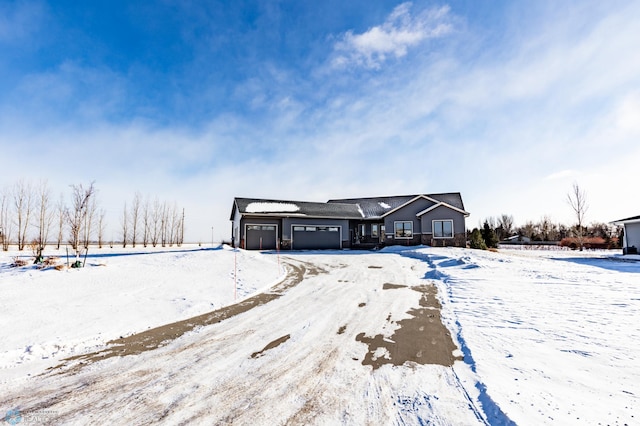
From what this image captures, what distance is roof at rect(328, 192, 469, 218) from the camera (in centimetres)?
3020

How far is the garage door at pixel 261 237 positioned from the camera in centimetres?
2586

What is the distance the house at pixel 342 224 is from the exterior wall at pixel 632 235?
10751 millimetres

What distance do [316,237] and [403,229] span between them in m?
8.43

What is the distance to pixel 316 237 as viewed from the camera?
27.8 metres

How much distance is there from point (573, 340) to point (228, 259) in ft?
44.3

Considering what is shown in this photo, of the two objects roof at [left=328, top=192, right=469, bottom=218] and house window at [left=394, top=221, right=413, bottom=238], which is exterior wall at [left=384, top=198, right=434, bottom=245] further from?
roof at [left=328, top=192, right=469, bottom=218]

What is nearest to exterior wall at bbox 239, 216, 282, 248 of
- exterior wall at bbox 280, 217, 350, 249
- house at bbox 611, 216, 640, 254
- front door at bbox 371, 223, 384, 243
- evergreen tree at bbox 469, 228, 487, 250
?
exterior wall at bbox 280, 217, 350, 249

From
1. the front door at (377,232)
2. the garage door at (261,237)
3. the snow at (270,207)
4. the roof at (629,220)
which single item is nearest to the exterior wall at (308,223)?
the garage door at (261,237)

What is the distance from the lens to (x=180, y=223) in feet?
159

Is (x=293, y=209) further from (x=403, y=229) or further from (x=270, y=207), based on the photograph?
(x=403, y=229)

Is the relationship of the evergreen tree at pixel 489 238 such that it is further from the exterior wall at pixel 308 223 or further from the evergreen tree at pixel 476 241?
the exterior wall at pixel 308 223

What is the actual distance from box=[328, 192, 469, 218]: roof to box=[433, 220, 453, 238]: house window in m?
2.75

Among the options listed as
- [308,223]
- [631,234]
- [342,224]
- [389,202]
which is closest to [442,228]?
[389,202]

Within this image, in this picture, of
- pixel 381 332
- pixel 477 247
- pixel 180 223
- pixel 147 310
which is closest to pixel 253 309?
pixel 147 310
